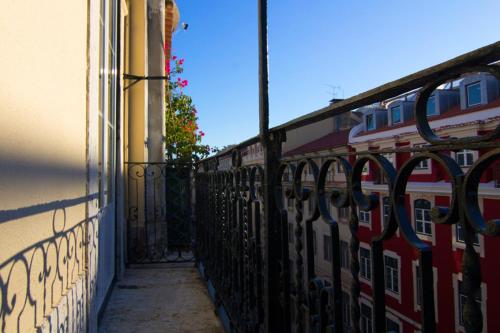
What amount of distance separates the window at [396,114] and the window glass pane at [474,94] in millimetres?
171

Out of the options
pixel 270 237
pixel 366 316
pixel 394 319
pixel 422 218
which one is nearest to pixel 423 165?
pixel 422 218

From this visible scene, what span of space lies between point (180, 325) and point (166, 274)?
1738 millimetres

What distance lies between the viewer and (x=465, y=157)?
640mm

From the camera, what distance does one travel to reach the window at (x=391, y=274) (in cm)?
86

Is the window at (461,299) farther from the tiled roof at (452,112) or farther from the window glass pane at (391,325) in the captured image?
the tiled roof at (452,112)

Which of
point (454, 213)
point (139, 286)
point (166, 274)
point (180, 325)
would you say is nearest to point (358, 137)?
point (454, 213)

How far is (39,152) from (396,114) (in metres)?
1.19

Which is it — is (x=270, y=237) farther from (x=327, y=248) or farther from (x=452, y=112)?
(x=452, y=112)

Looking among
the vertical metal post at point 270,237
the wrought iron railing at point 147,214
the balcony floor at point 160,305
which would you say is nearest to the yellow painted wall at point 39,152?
the vertical metal post at point 270,237

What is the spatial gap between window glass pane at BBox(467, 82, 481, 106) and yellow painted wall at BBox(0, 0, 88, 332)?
1.07m

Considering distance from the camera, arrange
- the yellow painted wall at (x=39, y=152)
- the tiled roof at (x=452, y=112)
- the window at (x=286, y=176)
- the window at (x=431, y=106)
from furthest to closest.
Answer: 1. the window at (x=286, y=176)
2. the yellow painted wall at (x=39, y=152)
3. the window at (x=431, y=106)
4. the tiled roof at (x=452, y=112)

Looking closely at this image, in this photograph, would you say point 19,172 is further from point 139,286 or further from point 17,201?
point 139,286

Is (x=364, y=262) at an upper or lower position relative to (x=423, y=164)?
lower

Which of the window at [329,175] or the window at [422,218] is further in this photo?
the window at [329,175]
